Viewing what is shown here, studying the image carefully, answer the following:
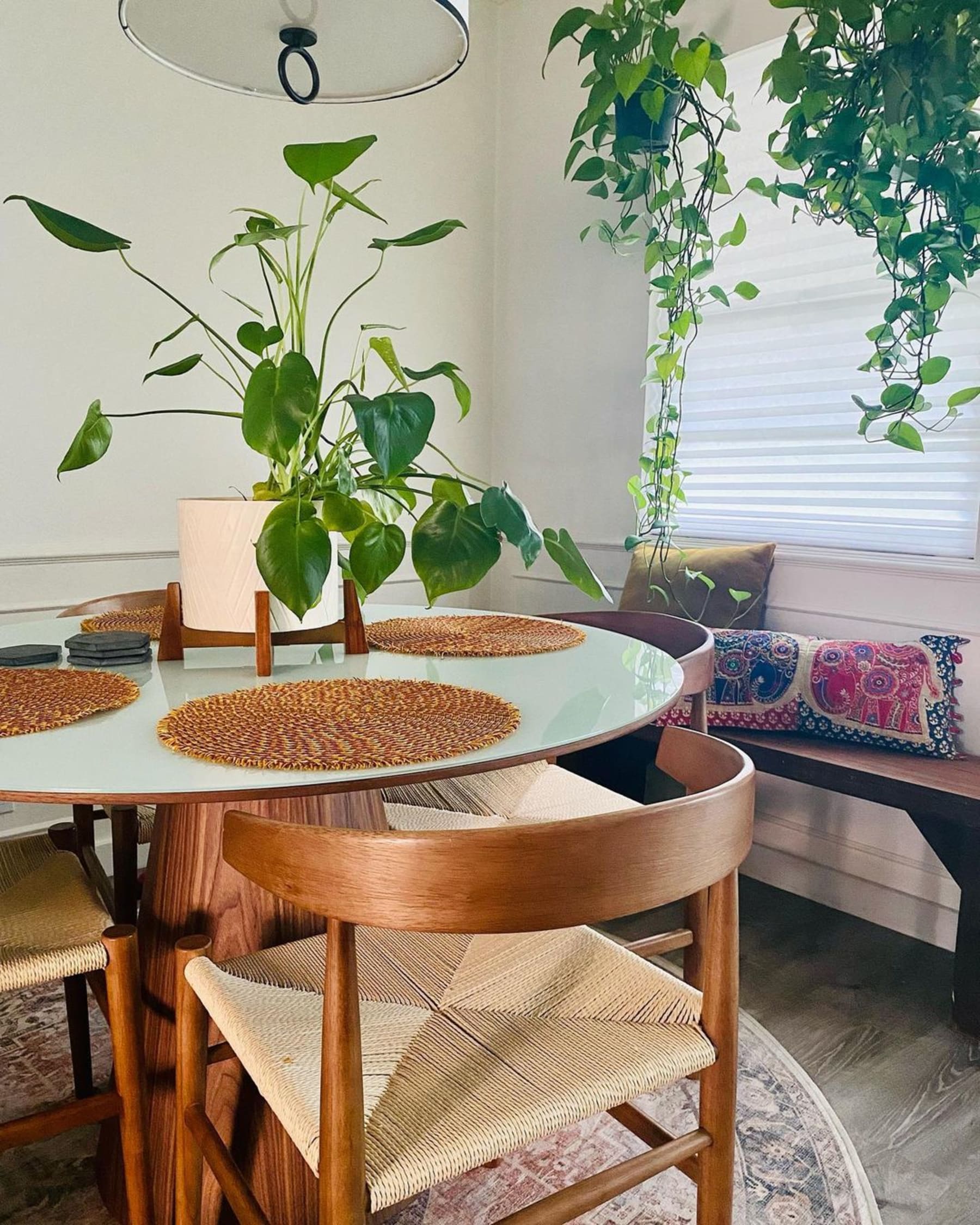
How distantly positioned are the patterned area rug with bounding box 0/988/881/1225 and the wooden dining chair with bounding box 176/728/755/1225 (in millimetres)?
421

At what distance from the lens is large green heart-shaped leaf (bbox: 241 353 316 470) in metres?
1.10

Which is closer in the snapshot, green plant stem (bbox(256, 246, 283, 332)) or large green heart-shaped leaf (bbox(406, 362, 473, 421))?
green plant stem (bbox(256, 246, 283, 332))

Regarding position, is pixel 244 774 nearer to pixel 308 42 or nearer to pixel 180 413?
pixel 308 42

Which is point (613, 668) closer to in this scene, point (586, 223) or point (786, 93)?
point (786, 93)

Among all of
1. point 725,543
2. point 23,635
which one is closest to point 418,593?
point 725,543

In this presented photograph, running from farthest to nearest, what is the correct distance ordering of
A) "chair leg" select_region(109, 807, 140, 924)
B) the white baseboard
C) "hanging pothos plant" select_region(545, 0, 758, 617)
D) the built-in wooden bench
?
1. "hanging pothos plant" select_region(545, 0, 758, 617)
2. the white baseboard
3. the built-in wooden bench
4. "chair leg" select_region(109, 807, 140, 924)

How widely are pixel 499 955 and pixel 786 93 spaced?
6.49ft

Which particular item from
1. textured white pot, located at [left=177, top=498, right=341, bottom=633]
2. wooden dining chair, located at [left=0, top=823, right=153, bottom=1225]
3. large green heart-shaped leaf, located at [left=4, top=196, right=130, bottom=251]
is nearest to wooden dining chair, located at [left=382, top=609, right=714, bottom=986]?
textured white pot, located at [left=177, top=498, right=341, bottom=633]

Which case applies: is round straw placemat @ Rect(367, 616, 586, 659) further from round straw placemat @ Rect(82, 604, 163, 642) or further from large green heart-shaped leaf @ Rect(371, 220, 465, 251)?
large green heart-shaped leaf @ Rect(371, 220, 465, 251)

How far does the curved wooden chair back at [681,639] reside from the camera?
1517 millimetres

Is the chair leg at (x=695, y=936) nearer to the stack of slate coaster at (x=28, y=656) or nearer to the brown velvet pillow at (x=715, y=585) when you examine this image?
the stack of slate coaster at (x=28, y=656)

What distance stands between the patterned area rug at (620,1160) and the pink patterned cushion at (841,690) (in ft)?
2.53

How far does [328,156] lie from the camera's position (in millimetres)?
1128

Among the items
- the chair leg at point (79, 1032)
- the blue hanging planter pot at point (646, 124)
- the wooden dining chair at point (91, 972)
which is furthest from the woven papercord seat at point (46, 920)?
the blue hanging planter pot at point (646, 124)
